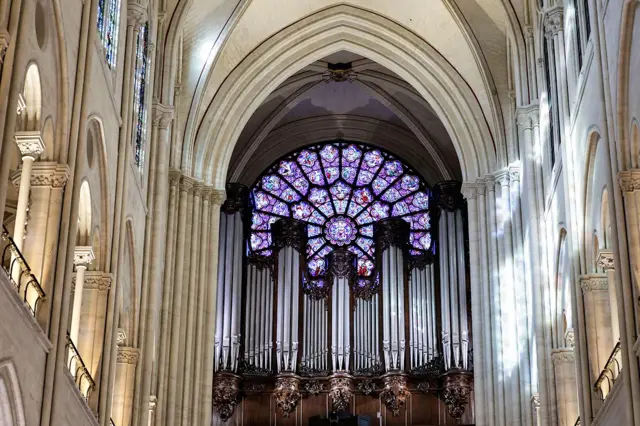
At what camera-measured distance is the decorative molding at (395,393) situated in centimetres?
2783

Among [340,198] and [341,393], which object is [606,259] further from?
[340,198]

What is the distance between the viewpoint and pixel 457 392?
27.4 m

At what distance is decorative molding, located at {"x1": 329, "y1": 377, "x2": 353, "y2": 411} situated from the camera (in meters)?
27.8

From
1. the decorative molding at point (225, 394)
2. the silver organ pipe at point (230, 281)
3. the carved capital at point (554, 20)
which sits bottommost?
the decorative molding at point (225, 394)

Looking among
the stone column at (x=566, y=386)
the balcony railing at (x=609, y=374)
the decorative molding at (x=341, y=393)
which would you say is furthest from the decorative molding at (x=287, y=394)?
the balcony railing at (x=609, y=374)

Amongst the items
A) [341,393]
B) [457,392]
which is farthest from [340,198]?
[457,392]

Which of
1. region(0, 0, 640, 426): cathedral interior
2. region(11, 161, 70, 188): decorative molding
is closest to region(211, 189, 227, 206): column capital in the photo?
region(0, 0, 640, 426): cathedral interior

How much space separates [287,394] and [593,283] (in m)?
11.9

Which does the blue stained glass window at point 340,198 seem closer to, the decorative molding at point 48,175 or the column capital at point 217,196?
the column capital at point 217,196

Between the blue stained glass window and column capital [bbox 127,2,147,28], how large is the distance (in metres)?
11.5

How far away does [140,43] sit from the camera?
20609 mm

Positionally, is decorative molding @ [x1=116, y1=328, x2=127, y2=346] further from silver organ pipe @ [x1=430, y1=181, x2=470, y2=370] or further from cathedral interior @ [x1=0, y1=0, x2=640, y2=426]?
silver organ pipe @ [x1=430, y1=181, x2=470, y2=370]

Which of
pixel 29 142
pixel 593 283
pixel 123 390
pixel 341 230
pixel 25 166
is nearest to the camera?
pixel 29 142

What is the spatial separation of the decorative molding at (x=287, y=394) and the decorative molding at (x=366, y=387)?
139 centimetres
